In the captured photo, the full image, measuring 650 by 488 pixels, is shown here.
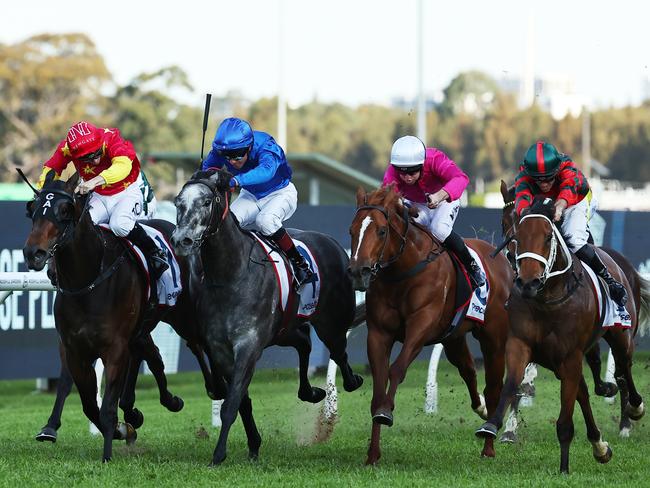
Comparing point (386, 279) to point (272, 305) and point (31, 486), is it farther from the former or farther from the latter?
point (31, 486)

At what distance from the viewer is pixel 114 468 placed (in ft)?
21.8

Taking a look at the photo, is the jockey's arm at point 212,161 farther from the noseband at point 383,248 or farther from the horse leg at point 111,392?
the horse leg at point 111,392

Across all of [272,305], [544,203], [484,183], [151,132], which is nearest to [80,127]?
[272,305]

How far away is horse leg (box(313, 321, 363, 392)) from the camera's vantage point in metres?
8.28

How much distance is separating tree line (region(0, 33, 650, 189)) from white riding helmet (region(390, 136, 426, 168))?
31.5 m

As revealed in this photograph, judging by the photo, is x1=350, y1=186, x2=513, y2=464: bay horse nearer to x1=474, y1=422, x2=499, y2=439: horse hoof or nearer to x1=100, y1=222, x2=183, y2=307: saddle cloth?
x1=474, y1=422, x2=499, y2=439: horse hoof

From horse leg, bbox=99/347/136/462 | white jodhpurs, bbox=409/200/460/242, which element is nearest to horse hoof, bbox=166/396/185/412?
horse leg, bbox=99/347/136/462

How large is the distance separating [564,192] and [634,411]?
2.18m

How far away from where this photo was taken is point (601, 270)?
7.55 meters

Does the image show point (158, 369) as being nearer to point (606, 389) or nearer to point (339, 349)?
point (339, 349)

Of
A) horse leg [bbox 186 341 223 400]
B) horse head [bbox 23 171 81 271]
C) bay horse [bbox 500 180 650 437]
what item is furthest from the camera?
bay horse [bbox 500 180 650 437]

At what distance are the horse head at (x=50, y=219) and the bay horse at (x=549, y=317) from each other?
2550 mm

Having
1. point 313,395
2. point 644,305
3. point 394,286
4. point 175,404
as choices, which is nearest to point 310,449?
point 313,395

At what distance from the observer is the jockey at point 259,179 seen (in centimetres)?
729
